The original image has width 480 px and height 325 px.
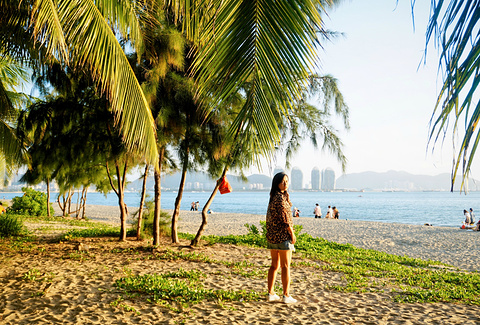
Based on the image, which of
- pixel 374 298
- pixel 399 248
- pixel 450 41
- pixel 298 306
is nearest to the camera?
pixel 450 41

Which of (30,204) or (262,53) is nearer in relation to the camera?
(262,53)

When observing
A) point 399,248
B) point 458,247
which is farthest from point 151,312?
point 458,247

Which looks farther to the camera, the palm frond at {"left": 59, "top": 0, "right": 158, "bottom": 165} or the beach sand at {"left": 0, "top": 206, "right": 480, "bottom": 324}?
the beach sand at {"left": 0, "top": 206, "right": 480, "bottom": 324}

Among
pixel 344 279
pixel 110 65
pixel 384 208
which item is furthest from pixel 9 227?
pixel 384 208

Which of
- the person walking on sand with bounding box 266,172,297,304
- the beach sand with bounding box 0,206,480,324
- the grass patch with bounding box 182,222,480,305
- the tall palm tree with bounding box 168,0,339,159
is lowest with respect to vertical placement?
the grass patch with bounding box 182,222,480,305

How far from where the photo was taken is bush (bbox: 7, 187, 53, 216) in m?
21.7

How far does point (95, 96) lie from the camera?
352 inches

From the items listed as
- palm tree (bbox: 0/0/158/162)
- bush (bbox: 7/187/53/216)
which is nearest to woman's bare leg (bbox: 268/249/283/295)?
palm tree (bbox: 0/0/158/162)

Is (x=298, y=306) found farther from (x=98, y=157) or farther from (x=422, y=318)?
(x=98, y=157)

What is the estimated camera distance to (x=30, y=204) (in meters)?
21.9

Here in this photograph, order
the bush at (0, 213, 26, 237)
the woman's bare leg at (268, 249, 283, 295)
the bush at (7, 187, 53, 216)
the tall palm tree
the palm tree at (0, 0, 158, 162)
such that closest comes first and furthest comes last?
the tall palm tree, the palm tree at (0, 0, 158, 162), the woman's bare leg at (268, 249, 283, 295), the bush at (0, 213, 26, 237), the bush at (7, 187, 53, 216)

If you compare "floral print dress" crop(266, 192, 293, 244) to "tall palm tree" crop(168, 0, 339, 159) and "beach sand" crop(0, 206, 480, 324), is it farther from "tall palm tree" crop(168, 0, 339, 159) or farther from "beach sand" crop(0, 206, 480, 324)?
"tall palm tree" crop(168, 0, 339, 159)

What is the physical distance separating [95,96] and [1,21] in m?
3.41

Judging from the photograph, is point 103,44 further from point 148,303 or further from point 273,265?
point 273,265
